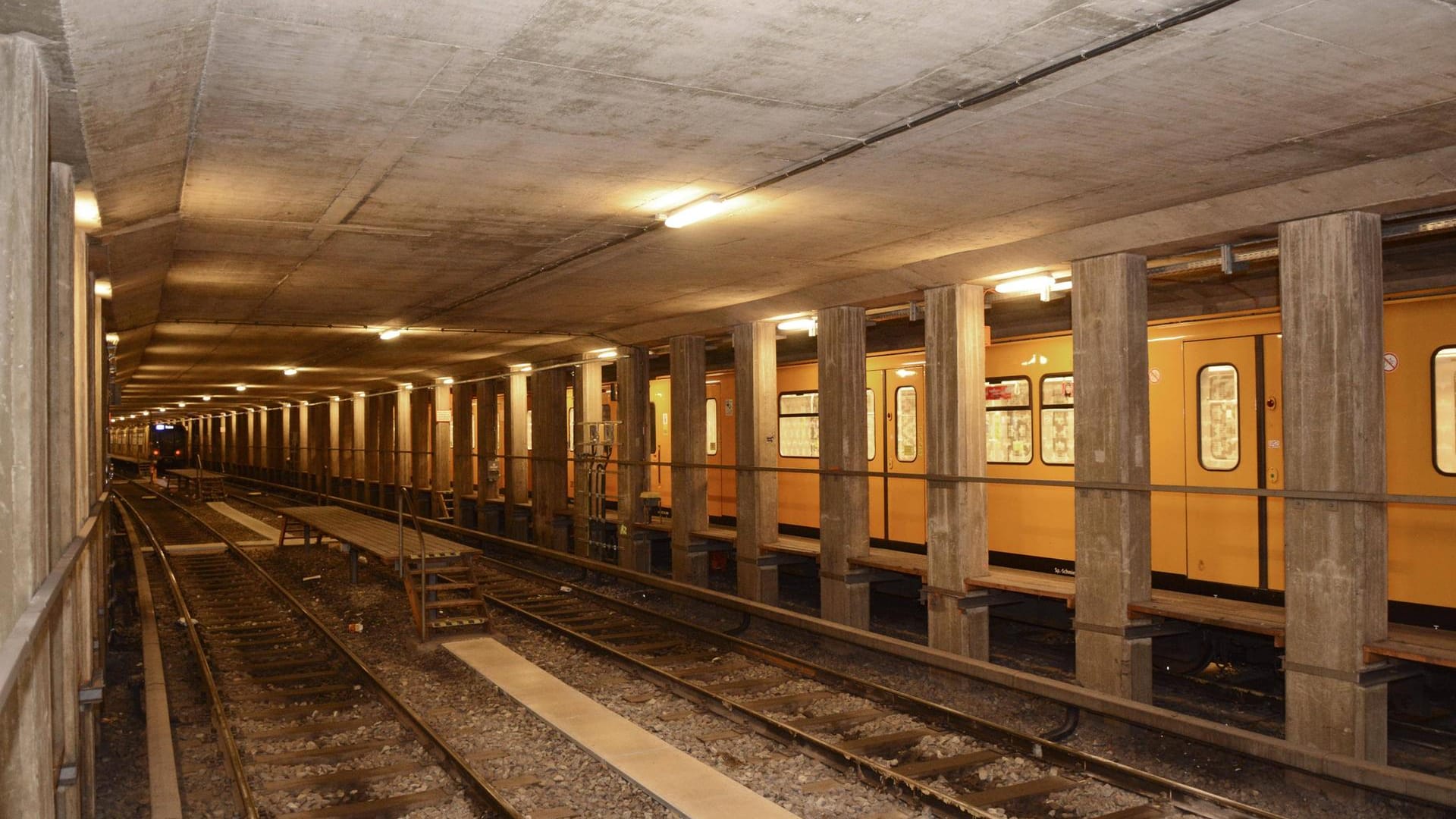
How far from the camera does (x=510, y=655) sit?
1208 cm

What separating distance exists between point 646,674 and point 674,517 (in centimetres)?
585

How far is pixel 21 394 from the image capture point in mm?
4098

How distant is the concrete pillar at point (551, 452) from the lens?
72.3ft

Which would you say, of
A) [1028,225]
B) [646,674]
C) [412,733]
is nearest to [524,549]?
[646,674]

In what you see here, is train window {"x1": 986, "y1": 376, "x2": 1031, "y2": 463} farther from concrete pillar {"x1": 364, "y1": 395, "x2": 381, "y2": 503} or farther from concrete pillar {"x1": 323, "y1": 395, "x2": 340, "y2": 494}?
concrete pillar {"x1": 323, "y1": 395, "x2": 340, "y2": 494}

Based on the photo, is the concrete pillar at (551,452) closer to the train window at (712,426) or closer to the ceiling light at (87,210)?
the train window at (712,426)

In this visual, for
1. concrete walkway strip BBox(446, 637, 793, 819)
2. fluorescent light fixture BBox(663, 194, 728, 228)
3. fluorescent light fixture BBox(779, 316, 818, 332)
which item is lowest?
concrete walkway strip BBox(446, 637, 793, 819)

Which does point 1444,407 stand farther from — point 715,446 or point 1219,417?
point 715,446

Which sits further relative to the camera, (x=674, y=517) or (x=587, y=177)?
(x=674, y=517)

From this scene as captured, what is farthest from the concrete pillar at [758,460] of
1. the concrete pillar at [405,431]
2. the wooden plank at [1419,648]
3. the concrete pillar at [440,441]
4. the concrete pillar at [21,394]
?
the concrete pillar at [405,431]

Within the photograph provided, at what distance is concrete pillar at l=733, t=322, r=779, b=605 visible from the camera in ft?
48.6

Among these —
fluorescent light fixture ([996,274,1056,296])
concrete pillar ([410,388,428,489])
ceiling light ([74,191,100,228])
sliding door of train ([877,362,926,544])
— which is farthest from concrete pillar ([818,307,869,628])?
concrete pillar ([410,388,428,489])

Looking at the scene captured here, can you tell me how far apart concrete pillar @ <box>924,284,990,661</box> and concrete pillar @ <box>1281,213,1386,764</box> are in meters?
3.64

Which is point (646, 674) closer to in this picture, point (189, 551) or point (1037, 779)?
point (1037, 779)
